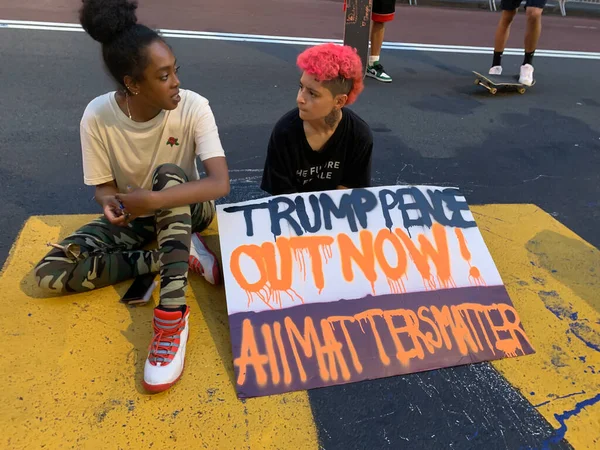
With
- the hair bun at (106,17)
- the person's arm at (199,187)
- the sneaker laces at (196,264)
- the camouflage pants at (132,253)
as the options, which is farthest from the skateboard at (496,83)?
the hair bun at (106,17)

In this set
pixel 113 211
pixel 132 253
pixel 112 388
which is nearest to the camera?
pixel 112 388

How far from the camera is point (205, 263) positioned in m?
2.38

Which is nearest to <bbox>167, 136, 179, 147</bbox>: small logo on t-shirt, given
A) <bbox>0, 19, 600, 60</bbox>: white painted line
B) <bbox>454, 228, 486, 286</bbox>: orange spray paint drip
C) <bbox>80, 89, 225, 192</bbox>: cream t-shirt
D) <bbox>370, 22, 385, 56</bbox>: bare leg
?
<bbox>80, 89, 225, 192</bbox>: cream t-shirt

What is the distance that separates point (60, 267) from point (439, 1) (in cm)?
1141

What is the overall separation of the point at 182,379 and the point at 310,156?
49.2 inches

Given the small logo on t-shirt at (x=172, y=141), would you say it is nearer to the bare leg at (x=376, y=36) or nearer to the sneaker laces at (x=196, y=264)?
the sneaker laces at (x=196, y=264)

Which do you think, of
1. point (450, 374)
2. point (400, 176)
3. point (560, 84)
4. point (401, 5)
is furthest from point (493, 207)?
point (401, 5)

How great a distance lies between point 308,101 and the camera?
234 cm

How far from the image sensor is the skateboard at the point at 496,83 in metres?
5.33

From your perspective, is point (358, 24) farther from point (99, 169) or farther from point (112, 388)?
point (112, 388)

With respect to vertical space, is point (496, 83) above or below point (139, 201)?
below

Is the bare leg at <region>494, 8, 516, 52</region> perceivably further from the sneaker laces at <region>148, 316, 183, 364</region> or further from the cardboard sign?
the sneaker laces at <region>148, 316, 183, 364</region>

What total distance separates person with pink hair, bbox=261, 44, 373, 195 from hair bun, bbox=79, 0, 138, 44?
79 cm

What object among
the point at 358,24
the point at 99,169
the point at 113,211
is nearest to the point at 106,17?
the point at 99,169
